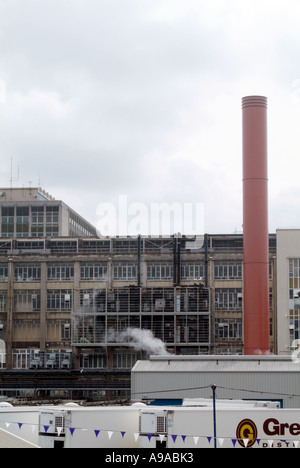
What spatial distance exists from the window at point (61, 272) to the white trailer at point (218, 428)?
53.3 m

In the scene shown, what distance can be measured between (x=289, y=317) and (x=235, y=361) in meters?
22.3

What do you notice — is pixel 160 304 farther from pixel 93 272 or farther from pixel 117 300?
pixel 93 272

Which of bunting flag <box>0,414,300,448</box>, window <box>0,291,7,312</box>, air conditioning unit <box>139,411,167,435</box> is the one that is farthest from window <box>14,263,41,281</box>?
air conditioning unit <box>139,411,167,435</box>

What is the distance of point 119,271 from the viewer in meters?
91.5

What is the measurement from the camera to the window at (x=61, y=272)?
3642 inches

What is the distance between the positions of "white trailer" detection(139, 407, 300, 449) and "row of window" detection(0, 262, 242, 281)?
4963cm

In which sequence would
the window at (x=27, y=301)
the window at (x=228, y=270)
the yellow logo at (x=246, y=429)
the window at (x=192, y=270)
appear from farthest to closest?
the window at (x=27, y=301) → the window at (x=192, y=270) → the window at (x=228, y=270) → the yellow logo at (x=246, y=429)

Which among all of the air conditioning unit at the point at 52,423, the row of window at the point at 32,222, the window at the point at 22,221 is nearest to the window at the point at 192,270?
the row of window at the point at 32,222

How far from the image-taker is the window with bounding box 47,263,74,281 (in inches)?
3642

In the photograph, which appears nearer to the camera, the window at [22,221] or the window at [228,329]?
the window at [228,329]

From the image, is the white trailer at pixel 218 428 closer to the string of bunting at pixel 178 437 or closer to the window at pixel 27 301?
the string of bunting at pixel 178 437

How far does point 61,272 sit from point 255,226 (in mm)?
27304

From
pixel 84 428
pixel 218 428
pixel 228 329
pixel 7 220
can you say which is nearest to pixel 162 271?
pixel 228 329
